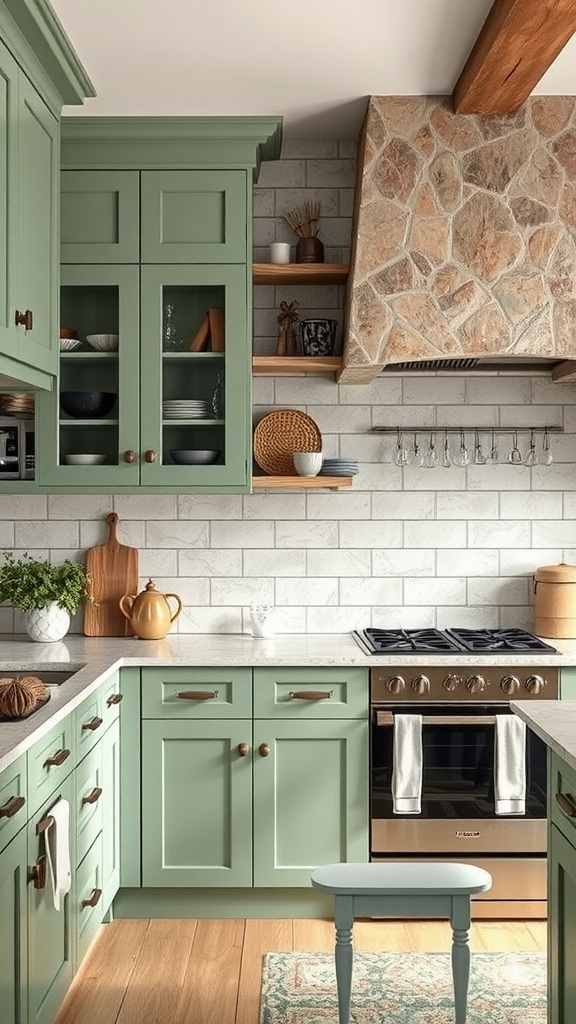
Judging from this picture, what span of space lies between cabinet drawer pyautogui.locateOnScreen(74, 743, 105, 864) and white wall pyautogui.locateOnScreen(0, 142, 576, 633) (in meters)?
1.03

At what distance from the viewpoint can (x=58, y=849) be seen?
2.56 m

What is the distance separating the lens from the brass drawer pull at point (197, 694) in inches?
140

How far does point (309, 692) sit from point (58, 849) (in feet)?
4.01

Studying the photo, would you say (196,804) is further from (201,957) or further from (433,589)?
(433,589)

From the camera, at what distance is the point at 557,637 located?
3.99m

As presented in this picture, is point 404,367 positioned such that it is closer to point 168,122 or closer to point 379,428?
point 379,428

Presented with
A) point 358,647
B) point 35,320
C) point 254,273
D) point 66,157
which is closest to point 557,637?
point 358,647

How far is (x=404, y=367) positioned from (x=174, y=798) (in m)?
1.81

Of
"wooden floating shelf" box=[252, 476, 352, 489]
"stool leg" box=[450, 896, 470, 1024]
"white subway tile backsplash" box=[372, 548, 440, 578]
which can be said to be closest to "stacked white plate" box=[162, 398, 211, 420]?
"wooden floating shelf" box=[252, 476, 352, 489]

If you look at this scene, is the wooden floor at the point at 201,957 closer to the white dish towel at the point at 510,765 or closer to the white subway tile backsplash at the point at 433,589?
the white dish towel at the point at 510,765

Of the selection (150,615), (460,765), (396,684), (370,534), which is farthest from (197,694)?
(370,534)

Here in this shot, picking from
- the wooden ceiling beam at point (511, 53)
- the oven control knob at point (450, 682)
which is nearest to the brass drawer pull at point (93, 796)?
the oven control knob at point (450, 682)

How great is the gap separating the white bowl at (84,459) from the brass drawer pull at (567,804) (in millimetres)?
2172

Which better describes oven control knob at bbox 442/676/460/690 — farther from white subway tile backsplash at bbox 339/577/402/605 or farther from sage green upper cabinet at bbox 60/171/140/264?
sage green upper cabinet at bbox 60/171/140/264
